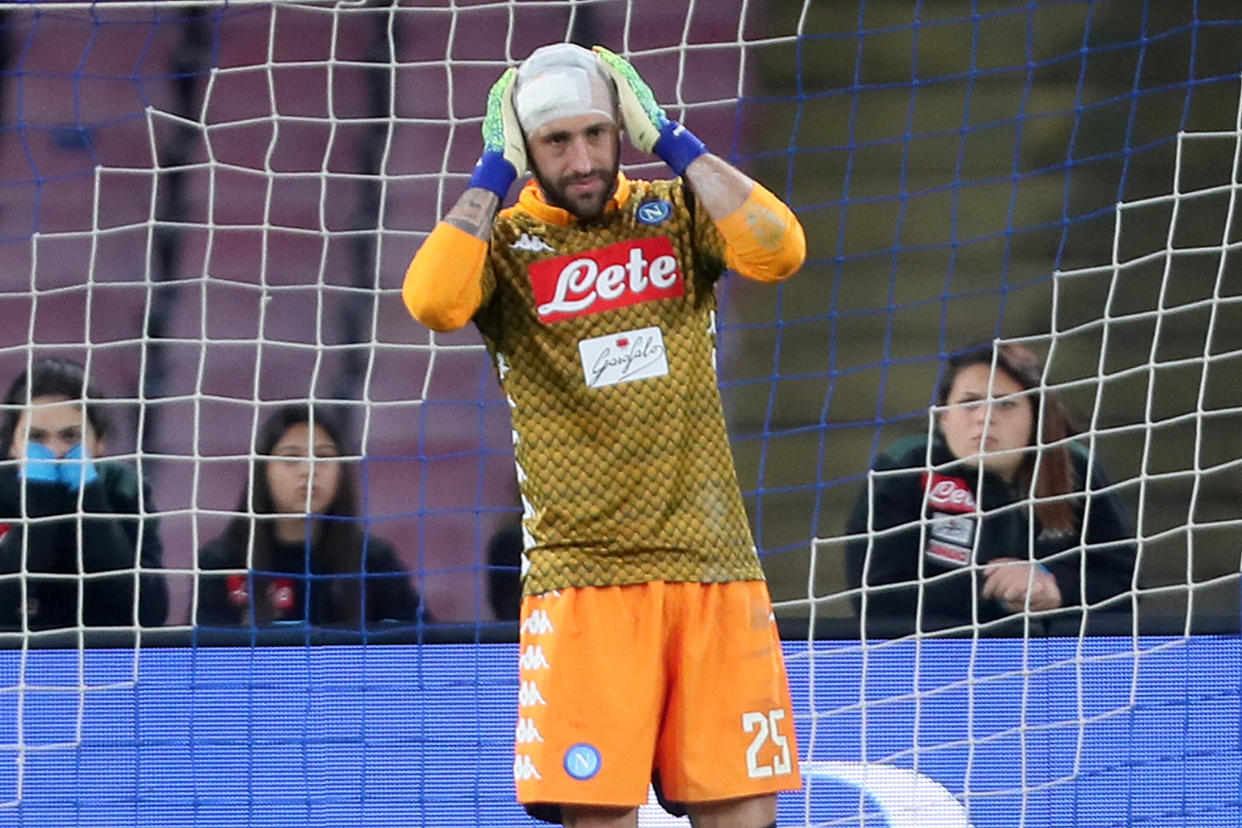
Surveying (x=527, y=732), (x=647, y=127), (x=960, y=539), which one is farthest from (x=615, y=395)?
(x=960, y=539)

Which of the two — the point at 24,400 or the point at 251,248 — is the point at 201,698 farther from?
the point at 251,248

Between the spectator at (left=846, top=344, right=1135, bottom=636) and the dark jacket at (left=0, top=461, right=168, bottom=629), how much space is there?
1668mm

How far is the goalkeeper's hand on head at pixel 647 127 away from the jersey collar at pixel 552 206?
0.25ft

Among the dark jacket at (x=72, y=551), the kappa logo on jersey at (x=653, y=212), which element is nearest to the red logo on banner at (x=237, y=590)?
the dark jacket at (x=72, y=551)

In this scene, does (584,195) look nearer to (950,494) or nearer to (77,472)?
(950,494)

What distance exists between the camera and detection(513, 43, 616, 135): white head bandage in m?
2.50

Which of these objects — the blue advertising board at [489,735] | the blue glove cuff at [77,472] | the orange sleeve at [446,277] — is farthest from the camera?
the blue glove cuff at [77,472]

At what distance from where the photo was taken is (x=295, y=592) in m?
4.05

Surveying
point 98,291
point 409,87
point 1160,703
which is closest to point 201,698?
point 98,291

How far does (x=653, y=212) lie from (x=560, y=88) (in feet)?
0.78

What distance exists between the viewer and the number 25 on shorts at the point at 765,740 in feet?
8.27

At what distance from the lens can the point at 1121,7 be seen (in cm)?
440

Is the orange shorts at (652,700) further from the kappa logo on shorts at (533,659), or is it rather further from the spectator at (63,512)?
the spectator at (63,512)

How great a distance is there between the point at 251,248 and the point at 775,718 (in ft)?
8.60
